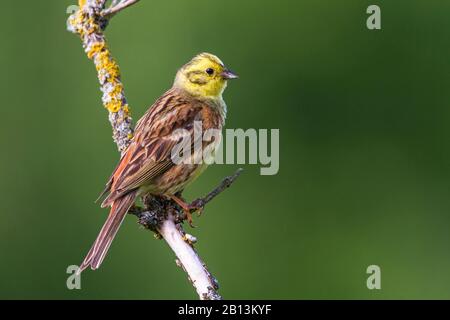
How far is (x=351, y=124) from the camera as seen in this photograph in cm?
1098

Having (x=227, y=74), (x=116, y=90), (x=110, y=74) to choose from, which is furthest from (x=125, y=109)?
(x=227, y=74)

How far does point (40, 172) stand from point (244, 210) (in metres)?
2.06

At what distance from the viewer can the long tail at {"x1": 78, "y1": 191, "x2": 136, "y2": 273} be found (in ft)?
20.6

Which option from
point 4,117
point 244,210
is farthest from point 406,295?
point 4,117

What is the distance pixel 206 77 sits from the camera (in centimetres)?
752

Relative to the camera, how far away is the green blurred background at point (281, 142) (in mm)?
9758

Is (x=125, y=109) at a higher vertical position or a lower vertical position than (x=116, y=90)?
lower

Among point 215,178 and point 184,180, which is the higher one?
point 215,178

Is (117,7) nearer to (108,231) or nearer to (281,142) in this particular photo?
(108,231)

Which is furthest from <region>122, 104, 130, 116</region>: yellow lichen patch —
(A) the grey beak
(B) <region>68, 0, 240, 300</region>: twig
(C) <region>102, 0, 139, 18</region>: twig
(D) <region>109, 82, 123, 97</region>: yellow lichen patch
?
(A) the grey beak

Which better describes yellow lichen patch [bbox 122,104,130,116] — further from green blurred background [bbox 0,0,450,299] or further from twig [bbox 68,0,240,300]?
green blurred background [bbox 0,0,450,299]

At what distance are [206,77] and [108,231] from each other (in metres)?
1.60

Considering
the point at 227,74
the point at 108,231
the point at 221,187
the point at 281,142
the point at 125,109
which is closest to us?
the point at 221,187

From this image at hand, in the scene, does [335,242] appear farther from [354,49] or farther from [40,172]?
[40,172]
